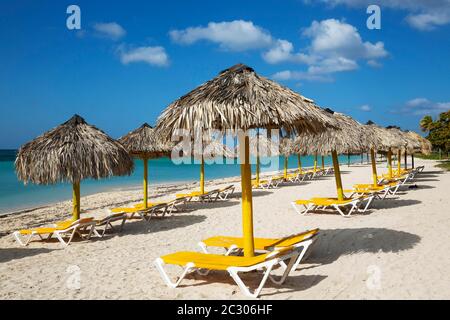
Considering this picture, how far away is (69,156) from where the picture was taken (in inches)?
264

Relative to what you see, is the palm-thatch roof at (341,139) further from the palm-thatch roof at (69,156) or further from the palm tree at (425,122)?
the palm tree at (425,122)

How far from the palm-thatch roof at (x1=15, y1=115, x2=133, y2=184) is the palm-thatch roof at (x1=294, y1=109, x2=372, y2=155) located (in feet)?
14.6

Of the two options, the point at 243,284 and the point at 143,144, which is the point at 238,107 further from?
the point at 143,144

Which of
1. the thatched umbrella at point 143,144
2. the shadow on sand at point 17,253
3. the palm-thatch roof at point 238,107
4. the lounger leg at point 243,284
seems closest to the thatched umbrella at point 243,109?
the palm-thatch roof at point 238,107

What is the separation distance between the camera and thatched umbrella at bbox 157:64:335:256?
4020 mm

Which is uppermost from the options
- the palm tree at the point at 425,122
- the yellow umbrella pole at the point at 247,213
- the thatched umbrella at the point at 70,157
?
the palm tree at the point at 425,122

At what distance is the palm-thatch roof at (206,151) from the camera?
467 inches

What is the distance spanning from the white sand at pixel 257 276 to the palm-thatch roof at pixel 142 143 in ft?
5.89

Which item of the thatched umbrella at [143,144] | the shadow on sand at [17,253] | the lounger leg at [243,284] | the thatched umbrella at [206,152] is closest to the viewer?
the lounger leg at [243,284]

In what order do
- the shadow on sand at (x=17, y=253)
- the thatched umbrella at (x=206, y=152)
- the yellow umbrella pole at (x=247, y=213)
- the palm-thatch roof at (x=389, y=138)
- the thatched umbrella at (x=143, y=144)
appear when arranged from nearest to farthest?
1. the yellow umbrella pole at (x=247, y=213)
2. the shadow on sand at (x=17, y=253)
3. the thatched umbrella at (x=143, y=144)
4. the thatched umbrella at (x=206, y=152)
5. the palm-thatch roof at (x=389, y=138)

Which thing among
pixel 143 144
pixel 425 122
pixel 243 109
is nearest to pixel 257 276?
pixel 243 109

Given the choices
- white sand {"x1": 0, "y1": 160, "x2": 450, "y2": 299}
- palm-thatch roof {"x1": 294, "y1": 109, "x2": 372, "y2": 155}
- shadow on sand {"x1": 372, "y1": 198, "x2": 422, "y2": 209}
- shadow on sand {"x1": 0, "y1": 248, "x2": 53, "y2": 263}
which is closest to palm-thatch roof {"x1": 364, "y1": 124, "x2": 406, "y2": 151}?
shadow on sand {"x1": 372, "y1": 198, "x2": 422, "y2": 209}
